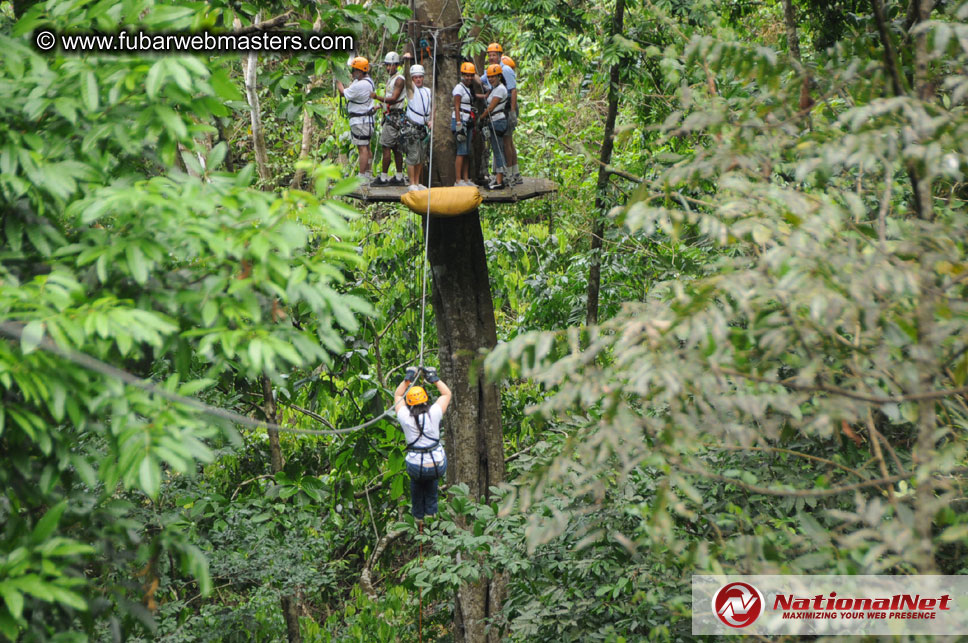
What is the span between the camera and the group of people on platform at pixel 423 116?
17.6 ft

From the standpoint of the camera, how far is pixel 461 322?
5.78 metres

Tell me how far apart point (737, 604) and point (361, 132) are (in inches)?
161

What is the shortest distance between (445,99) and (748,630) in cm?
425

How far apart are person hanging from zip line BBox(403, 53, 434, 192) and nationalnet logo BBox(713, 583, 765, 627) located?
135 inches

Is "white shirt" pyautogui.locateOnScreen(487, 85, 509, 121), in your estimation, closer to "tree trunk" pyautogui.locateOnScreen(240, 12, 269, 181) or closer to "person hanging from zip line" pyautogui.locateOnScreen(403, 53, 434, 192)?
"person hanging from zip line" pyautogui.locateOnScreen(403, 53, 434, 192)

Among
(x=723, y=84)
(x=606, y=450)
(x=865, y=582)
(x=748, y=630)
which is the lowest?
(x=748, y=630)

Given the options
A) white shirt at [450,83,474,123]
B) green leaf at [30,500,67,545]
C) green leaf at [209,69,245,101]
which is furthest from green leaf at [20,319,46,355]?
white shirt at [450,83,474,123]

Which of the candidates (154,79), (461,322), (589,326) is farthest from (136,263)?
Result: (461,322)

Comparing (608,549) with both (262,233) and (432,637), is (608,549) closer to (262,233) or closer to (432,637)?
(262,233)

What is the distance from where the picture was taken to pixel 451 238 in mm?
5684

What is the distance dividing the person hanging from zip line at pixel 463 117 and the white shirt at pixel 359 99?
585 mm

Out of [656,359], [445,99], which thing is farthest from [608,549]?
[445,99]

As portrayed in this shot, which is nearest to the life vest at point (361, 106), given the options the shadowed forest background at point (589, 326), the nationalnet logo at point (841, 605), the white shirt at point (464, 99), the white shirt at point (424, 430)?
the white shirt at point (464, 99)

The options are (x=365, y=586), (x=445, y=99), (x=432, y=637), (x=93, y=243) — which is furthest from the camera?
(x=365, y=586)
